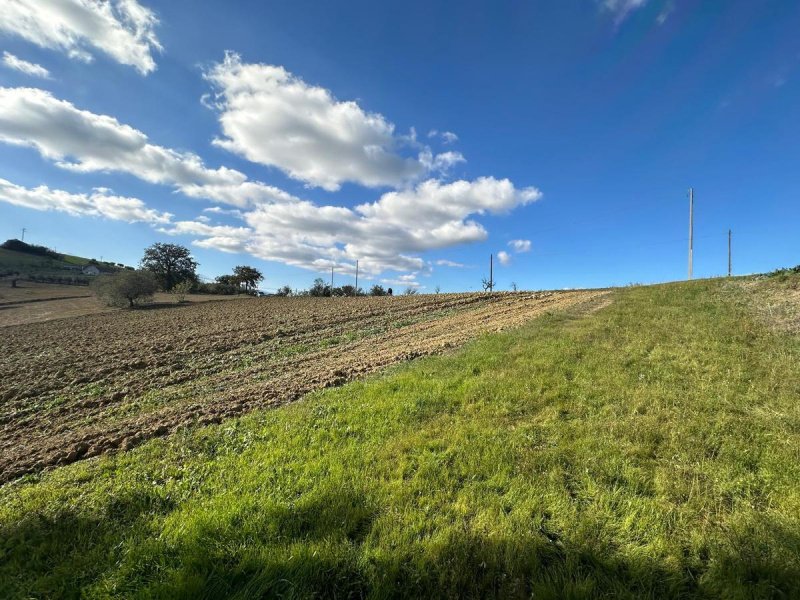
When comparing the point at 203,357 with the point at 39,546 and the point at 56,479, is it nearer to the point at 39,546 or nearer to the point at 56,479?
the point at 56,479

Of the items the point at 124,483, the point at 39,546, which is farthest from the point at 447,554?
the point at 124,483

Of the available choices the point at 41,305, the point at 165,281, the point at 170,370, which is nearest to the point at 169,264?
the point at 165,281

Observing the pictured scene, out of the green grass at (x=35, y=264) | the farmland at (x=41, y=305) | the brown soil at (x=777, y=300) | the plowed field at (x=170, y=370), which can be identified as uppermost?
the green grass at (x=35, y=264)

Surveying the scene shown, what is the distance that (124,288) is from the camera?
42.5 meters

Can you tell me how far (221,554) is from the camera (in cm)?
328

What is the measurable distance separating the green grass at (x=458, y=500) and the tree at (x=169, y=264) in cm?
8443

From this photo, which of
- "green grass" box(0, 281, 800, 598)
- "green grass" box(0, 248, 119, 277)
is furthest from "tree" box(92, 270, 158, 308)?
"green grass" box(0, 248, 119, 277)

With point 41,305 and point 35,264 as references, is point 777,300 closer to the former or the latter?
point 41,305

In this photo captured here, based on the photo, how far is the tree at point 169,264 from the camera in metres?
79.7

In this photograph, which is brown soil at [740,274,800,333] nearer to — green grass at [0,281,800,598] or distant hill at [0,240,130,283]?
green grass at [0,281,800,598]

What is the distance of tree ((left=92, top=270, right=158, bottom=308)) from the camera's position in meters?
42.7

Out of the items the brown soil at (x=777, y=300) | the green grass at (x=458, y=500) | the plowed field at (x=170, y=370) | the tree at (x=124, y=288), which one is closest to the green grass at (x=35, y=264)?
the tree at (x=124, y=288)

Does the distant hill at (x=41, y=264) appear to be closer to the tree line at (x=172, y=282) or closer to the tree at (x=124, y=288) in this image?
the tree line at (x=172, y=282)

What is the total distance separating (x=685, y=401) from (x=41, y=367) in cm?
2256
